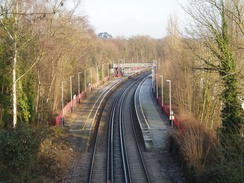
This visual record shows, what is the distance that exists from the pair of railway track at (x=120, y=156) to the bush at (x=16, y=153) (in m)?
3.68

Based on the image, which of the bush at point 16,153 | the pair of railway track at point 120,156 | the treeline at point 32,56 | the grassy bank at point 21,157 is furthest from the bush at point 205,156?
the treeline at point 32,56

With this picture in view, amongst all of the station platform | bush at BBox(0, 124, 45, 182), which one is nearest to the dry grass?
the station platform

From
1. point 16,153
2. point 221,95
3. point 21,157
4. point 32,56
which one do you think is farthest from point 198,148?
point 32,56

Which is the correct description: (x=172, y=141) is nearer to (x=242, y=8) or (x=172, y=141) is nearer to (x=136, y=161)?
(x=136, y=161)

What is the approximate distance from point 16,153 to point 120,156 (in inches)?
341

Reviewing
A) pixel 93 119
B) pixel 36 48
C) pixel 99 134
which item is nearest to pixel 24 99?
pixel 36 48

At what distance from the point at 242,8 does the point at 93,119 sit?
21.5m

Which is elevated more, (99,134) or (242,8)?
(242,8)

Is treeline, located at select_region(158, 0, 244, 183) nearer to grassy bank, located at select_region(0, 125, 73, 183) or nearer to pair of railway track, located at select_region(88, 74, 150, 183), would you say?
pair of railway track, located at select_region(88, 74, 150, 183)

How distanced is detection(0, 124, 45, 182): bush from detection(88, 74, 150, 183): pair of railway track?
3682 millimetres

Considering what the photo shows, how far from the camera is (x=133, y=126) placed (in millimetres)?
30766

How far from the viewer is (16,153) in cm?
1387

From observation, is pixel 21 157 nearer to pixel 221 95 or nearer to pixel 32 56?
pixel 221 95

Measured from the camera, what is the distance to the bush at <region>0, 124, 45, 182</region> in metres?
13.7
